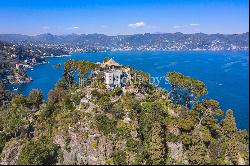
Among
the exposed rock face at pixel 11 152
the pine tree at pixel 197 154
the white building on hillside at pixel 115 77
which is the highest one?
the white building on hillside at pixel 115 77

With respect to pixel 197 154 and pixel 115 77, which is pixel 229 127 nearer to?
pixel 197 154

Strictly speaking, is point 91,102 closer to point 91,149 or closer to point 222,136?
point 91,149

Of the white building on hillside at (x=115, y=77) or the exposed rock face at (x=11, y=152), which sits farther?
the white building on hillside at (x=115, y=77)

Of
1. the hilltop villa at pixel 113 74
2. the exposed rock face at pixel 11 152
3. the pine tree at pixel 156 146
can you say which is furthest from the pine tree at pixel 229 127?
the exposed rock face at pixel 11 152

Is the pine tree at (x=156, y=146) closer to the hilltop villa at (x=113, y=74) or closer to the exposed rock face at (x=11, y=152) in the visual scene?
the hilltop villa at (x=113, y=74)

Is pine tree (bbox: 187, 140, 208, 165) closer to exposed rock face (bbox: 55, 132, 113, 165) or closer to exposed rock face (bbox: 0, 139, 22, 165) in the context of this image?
exposed rock face (bbox: 55, 132, 113, 165)

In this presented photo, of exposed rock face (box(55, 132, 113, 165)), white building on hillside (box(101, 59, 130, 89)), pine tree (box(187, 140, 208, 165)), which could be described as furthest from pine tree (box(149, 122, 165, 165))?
white building on hillside (box(101, 59, 130, 89))

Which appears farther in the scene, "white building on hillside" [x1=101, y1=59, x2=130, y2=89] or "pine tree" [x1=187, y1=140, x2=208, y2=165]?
"white building on hillside" [x1=101, y1=59, x2=130, y2=89]

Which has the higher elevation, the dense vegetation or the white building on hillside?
the white building on hillside
